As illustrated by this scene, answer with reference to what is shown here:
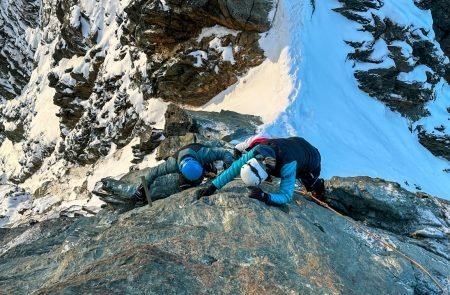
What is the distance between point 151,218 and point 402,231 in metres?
5.60

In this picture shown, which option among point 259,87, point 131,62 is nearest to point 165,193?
point 259,87

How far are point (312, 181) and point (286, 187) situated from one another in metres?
1.61

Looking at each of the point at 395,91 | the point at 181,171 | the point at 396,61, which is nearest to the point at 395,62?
the point at 396,61

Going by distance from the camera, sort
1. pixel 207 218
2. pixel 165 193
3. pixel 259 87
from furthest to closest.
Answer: pixel 259 87 < pixel 165 193 < pixel 207 218

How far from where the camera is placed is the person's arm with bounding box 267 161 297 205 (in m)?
7.13

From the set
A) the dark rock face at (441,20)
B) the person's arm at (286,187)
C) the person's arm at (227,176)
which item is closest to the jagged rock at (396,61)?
the dark rock face at (441,20)

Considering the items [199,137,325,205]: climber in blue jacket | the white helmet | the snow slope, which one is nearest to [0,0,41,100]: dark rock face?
the snow slope

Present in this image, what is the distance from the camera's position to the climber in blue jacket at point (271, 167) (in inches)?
284

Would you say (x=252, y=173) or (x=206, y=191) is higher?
(x=252, y=173)

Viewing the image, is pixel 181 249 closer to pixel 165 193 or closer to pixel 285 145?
pixel 285 145

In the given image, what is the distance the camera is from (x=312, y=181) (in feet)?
29.0

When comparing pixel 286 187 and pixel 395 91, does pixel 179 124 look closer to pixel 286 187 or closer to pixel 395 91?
pixel 286 187

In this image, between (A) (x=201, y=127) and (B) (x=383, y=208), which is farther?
(A) (x=201, y=127)

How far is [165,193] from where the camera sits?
943 cm
